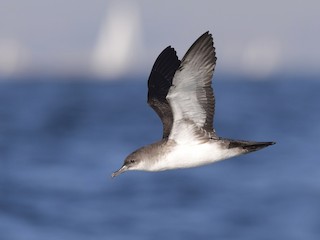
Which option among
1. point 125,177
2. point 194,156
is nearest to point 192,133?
point 194,156

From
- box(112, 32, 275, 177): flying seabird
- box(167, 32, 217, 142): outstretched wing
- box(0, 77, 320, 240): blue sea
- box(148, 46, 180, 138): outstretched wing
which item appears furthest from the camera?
box(0, 77, 320, 240): blue sea

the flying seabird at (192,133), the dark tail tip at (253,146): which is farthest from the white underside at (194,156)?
the dark tail tip at (253,146)

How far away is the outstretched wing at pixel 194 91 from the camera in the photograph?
11391 millimetres

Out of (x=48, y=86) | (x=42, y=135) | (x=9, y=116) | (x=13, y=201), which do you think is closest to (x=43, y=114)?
(x=9, y=116)

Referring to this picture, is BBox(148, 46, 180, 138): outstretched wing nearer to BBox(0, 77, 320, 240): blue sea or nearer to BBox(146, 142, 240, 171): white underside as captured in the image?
BBox(146, 142, 240, 171): white underside

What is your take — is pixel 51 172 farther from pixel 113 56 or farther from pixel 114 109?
pixel 113 56

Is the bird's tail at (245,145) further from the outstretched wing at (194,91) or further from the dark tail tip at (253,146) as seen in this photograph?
the outstretched wing at (194,91)

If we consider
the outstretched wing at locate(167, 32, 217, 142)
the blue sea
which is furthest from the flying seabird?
the blue sea

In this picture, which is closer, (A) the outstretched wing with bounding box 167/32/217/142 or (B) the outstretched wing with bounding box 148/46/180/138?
(A) the outstretched wing with bounding box 167/32/217/142

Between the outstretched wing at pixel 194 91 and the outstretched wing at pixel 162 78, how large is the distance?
0.90 metres

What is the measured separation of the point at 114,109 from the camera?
58688mm

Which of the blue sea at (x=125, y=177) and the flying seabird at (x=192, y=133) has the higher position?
the blue sea at (x=125, y=177)

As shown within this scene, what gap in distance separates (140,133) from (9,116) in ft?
36.5

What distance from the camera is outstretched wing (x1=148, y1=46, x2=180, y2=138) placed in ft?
42.8
